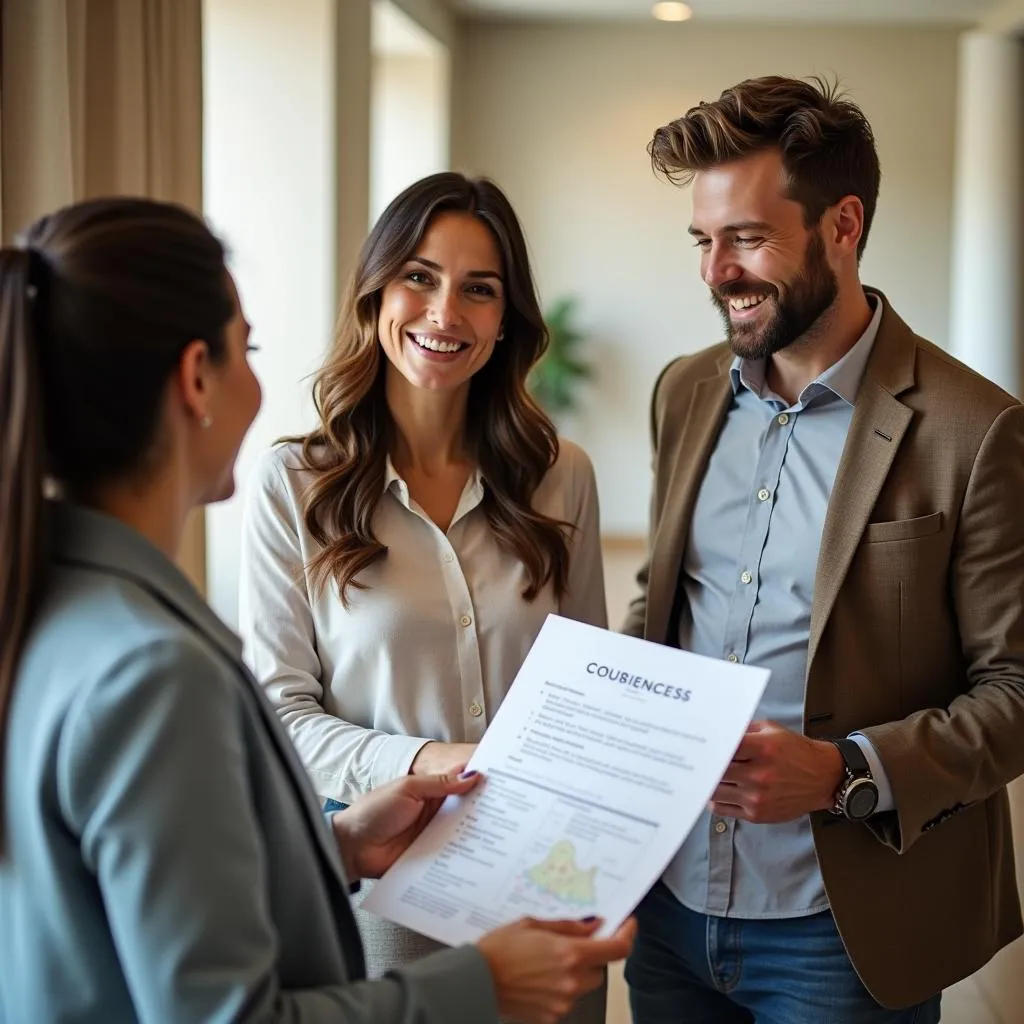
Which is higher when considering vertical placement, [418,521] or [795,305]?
[795,305]

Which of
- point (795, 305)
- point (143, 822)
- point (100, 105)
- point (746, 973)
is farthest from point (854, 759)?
point (100, 105)

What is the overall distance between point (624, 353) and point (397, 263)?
7.73 m

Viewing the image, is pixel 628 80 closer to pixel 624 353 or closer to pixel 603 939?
pixel 624 353

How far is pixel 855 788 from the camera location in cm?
159

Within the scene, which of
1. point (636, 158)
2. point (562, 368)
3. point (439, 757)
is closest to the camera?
point (439, 757)

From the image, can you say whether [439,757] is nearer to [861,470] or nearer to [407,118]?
[861,470]

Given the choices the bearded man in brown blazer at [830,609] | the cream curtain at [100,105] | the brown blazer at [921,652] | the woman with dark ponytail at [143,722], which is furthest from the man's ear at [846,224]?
the cream curtain at [100,105]

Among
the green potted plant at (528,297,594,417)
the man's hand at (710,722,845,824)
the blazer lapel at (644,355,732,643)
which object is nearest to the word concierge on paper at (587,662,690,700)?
the man's hand at (710,722,845,824)

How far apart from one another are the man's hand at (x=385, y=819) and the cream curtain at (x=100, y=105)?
205 cm

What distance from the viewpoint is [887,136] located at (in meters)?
9.29

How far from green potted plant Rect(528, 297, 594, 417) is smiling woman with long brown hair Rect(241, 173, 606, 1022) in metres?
7.23

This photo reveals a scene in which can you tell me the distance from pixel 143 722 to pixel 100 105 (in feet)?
9.57

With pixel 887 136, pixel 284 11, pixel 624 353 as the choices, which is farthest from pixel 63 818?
pixel 887 136

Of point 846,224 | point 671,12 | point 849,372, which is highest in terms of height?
point 671,12
